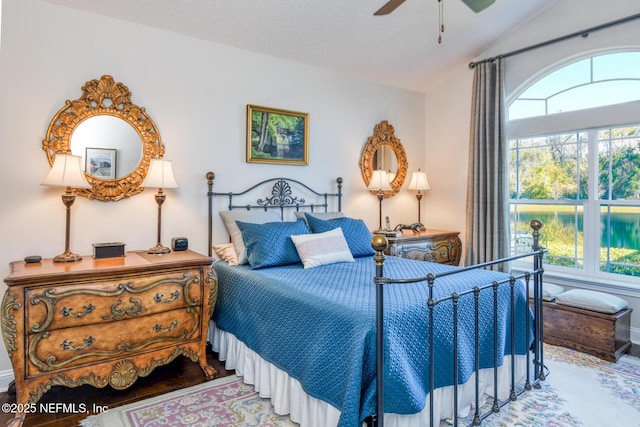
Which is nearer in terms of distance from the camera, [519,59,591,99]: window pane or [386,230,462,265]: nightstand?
[519,59,591,99]: window pane

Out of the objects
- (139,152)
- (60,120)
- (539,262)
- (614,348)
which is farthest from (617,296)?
(60,120)

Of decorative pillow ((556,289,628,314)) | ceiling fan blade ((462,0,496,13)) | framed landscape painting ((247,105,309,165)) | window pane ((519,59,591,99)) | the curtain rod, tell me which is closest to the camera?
decorative pillow ((556,289,628,314))

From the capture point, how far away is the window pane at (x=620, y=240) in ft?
11.1

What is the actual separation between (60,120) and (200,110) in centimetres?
100

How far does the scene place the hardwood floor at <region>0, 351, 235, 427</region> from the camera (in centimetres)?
218

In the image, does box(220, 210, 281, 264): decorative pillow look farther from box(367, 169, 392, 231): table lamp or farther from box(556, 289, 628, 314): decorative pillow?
box(556, 289, 628, 314): decorative pillow

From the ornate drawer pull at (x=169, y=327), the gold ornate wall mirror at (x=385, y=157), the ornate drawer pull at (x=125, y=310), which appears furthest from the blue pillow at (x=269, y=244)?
the gold ornate wall mirror at (x=385, y=157)

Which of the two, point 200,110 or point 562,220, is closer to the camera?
point 200,110

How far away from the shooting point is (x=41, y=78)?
102 inches

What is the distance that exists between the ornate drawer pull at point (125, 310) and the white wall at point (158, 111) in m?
0.75

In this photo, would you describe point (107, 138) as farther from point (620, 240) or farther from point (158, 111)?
point (620, 240)

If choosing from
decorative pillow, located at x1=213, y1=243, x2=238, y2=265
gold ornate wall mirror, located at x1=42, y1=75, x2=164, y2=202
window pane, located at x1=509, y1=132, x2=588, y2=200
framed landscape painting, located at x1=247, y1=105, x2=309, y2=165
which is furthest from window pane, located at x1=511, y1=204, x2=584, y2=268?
gold ornate wall mirror, located at x1=42, y1=75, x2=164, y2=202

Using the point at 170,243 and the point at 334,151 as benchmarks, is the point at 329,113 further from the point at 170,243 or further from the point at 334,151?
the point at 170,243

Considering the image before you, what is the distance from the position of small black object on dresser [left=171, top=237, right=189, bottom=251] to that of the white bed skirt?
779mm
